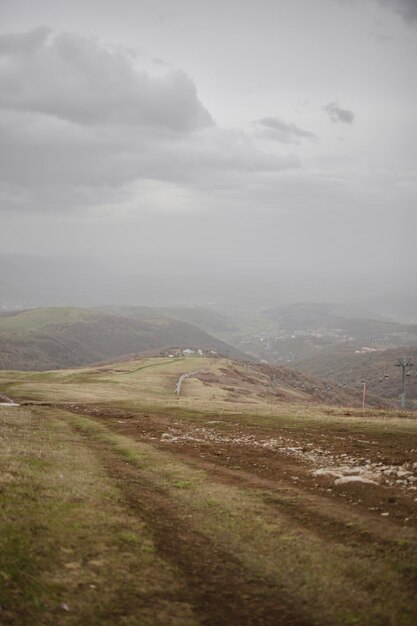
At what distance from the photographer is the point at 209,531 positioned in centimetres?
1670

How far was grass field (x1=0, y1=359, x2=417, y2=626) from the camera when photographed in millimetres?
11906

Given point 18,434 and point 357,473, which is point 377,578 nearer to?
point 357,473

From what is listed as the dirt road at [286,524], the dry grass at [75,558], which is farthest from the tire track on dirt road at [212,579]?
the dry grass at [75,558]

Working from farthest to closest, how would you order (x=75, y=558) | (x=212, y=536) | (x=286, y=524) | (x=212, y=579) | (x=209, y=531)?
1. (x=286, y=524)
2. (x=209, y=531)
3. (x=212, y=536)
4. (x=75, y=558)
5. (x=212, y=579)

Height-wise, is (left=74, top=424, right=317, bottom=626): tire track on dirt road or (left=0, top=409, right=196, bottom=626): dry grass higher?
(left=0, top=409, right=196, bottom=626): dry grass

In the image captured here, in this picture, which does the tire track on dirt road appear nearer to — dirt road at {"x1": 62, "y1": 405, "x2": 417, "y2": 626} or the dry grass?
dirt road at {"x1": 62, "y1": 405, "x2": 417, "y2": 626}

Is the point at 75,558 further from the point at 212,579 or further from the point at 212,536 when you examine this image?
the point at 212,536

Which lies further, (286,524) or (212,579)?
(286,524)

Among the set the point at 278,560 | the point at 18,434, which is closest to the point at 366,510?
the point at 278,560

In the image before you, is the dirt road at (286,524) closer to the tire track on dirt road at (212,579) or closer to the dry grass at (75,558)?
the tire track on dirt road at (212,579)

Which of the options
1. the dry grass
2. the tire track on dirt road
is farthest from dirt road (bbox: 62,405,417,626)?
the dry grass

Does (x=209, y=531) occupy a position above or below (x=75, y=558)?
below

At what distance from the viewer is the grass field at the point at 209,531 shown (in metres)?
11.9

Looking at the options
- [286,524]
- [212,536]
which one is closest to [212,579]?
[212,536]
